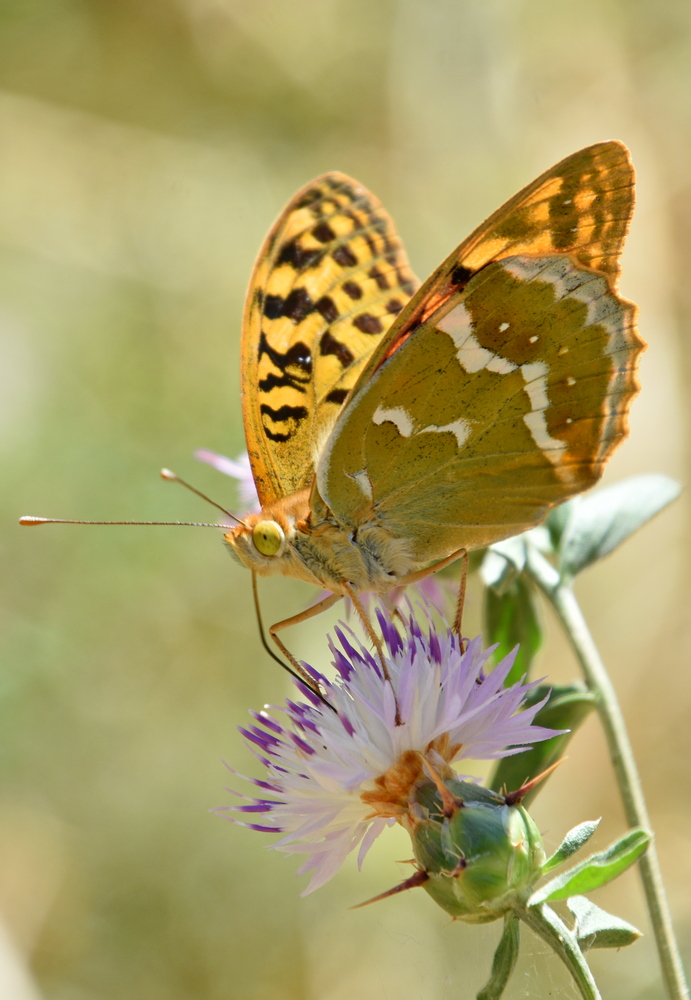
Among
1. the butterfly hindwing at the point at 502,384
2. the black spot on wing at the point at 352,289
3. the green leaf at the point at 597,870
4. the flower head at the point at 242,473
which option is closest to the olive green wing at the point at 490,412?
the butterfly hindwing at the point at 502,384

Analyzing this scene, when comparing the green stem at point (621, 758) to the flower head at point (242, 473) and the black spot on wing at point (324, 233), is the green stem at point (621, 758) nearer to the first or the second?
the flower head at point (242, 473)

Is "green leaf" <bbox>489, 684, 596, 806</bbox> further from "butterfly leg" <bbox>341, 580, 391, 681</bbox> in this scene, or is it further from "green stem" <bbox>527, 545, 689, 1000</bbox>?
"butterfly leg" <bbox>341, 580, 391, 681</bbox>

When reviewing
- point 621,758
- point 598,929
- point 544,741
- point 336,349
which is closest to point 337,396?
point 336,349

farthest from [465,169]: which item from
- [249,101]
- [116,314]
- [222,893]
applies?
[222,893]

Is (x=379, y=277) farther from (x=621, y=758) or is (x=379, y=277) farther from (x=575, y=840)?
(x=575, y=840)

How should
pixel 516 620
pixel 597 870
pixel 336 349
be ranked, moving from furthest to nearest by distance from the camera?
1. pixel 336 349
2. pixel 516 620
3. pixel 597 870

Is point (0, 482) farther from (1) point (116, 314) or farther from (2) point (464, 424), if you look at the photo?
(2) point (464, 424)

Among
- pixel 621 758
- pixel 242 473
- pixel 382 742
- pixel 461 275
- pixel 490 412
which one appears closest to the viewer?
pixel 382 742

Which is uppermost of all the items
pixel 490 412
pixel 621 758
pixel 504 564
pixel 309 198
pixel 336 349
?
pixel 309 198
